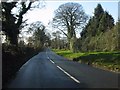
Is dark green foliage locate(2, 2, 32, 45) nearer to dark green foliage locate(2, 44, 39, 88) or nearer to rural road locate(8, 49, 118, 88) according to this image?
dark green foliage locate(2, 44, 39, 88)

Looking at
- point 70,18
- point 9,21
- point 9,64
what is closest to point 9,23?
point 9,21

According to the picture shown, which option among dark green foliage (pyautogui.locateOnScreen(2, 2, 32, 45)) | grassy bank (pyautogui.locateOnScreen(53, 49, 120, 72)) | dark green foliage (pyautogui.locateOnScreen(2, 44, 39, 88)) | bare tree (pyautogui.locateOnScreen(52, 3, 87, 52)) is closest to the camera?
dark green foliage (pyautogui.locateOnScreen(2, 44, 39, 88))

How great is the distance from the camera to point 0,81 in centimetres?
1429

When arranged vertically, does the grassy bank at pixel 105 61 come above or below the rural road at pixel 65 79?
above

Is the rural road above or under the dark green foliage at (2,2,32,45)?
under

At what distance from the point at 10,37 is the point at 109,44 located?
87.5ft

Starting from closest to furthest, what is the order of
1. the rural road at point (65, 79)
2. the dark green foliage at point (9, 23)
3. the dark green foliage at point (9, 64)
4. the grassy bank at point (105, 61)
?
the rural road at point (65, 79), the dark green foliage at point (9, 64), the grassy bank at point (105, 61), the dark green foliage at point (9, 23)

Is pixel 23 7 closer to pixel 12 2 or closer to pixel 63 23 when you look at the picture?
pixel 12 2

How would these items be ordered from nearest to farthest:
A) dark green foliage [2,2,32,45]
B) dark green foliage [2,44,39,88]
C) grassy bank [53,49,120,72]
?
dark green foliage [2,44,39,88]
grassy bank [53,49,120,72]
dark green foliage [2,2,32,45]

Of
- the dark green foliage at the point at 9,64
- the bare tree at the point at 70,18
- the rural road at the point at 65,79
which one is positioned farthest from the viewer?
the bare tree at the point at 70,18

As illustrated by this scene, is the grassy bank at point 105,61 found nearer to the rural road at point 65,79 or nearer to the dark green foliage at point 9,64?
the rural road at point 65,79

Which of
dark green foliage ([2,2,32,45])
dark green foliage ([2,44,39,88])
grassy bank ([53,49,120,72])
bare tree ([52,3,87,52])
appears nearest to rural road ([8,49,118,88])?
dark green foliage ([2,44,39,88])

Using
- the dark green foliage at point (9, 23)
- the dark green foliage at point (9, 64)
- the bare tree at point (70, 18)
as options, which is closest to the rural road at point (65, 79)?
the dark green foliage at point (9, 64)

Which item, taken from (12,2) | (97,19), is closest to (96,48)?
(97,19)
